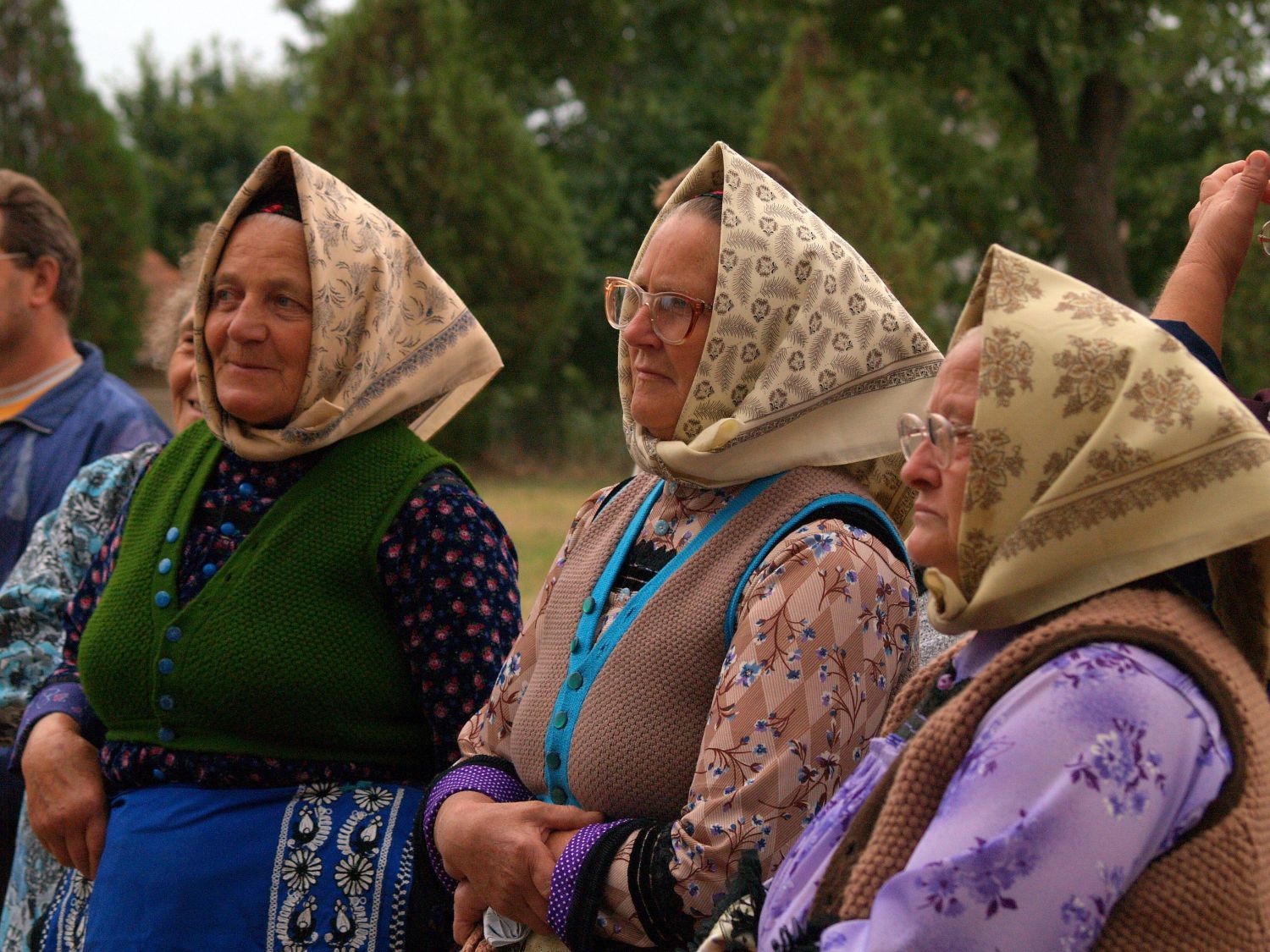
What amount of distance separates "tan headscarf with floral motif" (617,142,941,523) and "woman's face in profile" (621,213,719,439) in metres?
0.05

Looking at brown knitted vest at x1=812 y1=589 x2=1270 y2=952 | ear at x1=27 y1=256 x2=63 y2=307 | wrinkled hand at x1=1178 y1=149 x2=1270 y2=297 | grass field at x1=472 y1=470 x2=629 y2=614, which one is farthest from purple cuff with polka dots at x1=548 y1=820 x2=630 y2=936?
grass field at x1=472 y1=470 x2=629 y2=614

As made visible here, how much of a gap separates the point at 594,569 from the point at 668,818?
1.50ft

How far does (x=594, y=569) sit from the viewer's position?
2.38m

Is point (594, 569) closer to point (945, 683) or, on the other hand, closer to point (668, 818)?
point (668, 818)

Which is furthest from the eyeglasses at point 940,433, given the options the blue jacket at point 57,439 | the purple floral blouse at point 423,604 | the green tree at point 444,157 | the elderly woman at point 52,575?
the green tree at point 444,157

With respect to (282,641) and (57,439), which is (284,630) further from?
(57,439)

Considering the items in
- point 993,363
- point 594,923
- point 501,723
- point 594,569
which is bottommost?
point 594,923

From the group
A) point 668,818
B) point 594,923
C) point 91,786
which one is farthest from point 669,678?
point 91,786

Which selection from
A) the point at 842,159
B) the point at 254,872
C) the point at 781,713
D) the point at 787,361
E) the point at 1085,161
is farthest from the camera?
the point at 842,159

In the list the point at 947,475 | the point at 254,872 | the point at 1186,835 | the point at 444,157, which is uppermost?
the point at 444,157

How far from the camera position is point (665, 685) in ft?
6.97

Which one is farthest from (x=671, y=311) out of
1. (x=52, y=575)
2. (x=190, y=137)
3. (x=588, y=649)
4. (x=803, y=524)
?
(x=190, y=137)

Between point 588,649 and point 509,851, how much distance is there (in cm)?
34

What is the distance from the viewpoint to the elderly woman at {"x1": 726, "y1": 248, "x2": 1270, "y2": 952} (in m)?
1.44
